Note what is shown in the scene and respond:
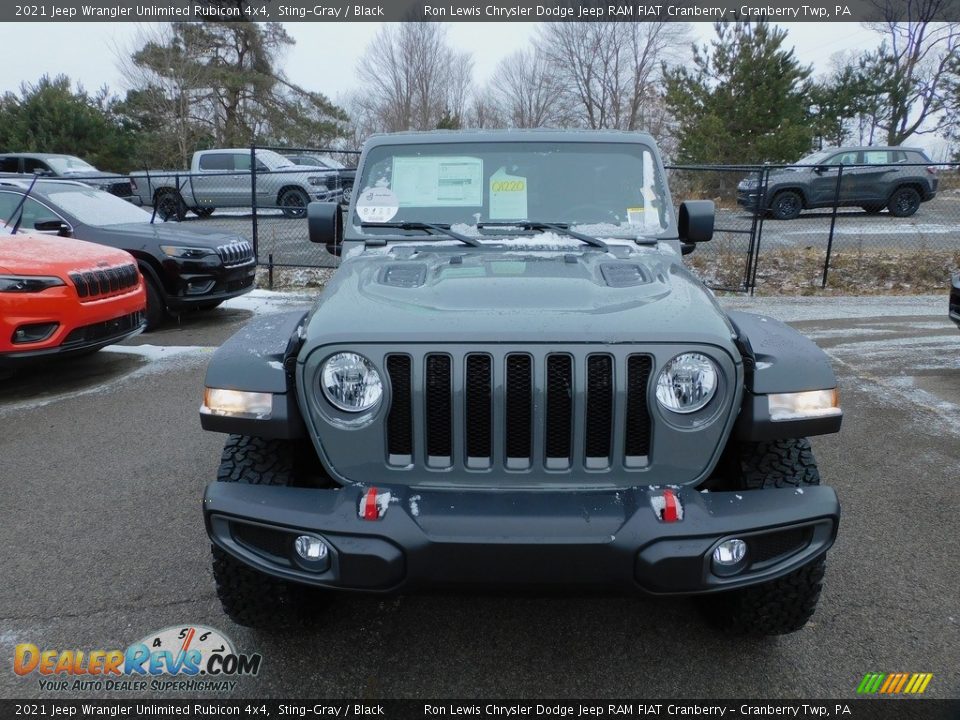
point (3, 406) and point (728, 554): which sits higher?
point (728, 554)

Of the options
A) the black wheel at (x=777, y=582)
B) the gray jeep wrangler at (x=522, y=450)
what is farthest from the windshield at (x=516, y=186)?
the black wheel at (x=777, y=582)

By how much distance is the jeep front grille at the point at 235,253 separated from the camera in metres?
Answer: 8.20

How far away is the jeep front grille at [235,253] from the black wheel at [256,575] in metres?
6.15

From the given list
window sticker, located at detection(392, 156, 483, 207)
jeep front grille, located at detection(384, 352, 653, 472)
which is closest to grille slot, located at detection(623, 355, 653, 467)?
jeep front grille, located at detection(384, 352, 653, 472)

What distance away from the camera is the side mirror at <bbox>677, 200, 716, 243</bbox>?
11.8 feet

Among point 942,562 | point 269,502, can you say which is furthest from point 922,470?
point 269,502

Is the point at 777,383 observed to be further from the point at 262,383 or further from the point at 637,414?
the point at 262,383

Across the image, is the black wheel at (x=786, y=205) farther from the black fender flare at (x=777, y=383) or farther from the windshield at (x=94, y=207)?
the black fender flare at (x=777, y=383)

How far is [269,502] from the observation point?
217 centimetres

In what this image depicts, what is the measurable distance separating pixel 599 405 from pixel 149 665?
1834 millimetres

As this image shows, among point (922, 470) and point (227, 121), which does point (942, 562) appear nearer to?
point (922, 470)

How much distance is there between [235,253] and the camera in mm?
8430

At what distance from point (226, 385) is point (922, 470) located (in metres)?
3.95

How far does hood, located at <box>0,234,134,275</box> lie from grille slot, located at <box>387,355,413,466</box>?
464 centimetres
